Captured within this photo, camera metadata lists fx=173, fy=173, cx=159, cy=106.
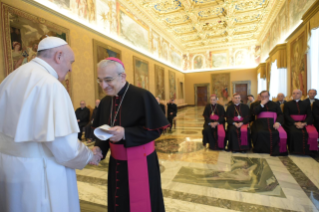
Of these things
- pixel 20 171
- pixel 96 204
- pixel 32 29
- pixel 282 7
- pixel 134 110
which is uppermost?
pixel 282 7

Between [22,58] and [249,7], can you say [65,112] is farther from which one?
[249,7]

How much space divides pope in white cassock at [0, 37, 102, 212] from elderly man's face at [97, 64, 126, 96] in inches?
15.5

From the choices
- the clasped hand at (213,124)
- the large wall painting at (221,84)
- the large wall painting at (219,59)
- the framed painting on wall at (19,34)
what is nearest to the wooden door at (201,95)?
the large wall painting at (221,84)

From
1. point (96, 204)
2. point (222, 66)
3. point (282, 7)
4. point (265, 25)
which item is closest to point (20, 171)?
point (96, 204)

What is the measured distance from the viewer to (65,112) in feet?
3.91

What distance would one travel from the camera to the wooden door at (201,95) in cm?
2228

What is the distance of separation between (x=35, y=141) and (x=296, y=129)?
5696 millimetres

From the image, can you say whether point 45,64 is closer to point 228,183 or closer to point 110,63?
point 110,63

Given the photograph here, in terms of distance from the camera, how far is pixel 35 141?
3.89ft

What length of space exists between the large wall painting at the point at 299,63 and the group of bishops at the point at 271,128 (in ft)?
6.33

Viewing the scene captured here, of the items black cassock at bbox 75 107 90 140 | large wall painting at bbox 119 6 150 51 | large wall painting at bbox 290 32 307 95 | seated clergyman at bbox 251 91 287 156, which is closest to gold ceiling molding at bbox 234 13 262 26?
large wall painting at bbox 290 32 307 95

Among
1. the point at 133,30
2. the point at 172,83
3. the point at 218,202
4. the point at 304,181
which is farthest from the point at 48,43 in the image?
the point at 172,83

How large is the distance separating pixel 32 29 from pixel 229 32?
49.3ft

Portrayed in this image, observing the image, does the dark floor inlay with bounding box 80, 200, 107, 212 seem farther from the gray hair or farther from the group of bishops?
the group of bishops
